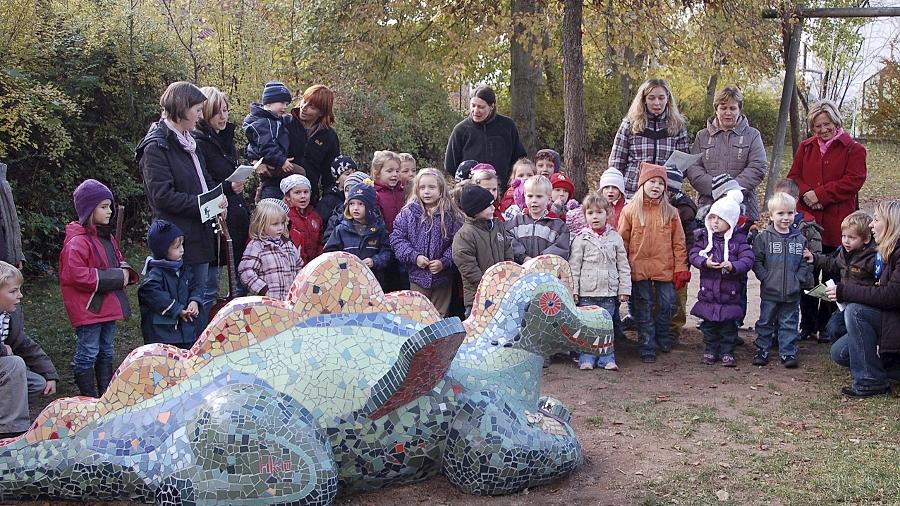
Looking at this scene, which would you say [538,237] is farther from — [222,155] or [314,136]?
[222,155]

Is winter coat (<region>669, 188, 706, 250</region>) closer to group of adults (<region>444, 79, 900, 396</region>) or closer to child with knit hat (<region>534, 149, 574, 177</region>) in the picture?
group of adults (<region>444, 79, 900, 396</region>)

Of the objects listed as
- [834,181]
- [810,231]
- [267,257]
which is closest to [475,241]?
[267,257]

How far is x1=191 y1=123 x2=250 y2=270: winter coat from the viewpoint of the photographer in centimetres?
636

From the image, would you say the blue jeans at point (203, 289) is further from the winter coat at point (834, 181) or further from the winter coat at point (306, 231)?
the winter coat at point (834, 181)

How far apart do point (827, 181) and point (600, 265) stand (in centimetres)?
226

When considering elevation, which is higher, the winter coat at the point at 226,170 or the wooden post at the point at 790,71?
the wooden post at the point at 790,71

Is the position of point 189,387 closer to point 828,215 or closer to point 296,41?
point 828,215

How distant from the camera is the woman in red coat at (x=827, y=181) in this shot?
24.4 ft

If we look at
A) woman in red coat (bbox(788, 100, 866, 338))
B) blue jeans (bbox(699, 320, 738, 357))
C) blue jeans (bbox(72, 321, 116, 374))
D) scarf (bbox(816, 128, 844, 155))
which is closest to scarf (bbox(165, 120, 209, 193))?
blue jeans (bbox(72, 321, 116, 374))

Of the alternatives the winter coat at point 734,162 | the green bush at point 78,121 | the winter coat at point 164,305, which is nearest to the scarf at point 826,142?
the winter coat at point 734,162

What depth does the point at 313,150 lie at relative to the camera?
715cm

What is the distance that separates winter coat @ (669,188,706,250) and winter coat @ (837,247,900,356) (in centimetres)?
147

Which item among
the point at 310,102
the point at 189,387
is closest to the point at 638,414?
the point at 189,387

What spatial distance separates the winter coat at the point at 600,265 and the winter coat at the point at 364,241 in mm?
1411
